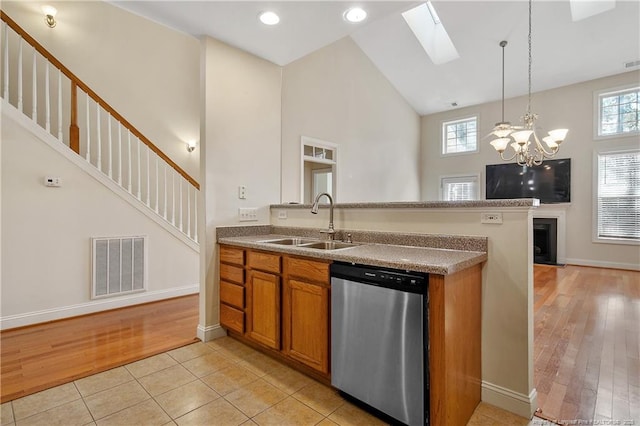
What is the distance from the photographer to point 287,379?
2203 millimetres

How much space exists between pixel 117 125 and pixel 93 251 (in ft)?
6.67

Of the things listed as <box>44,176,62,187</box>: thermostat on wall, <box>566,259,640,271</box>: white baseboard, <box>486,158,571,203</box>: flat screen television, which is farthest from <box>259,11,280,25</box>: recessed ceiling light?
<box>566,259,640,271</box>: white baseboard

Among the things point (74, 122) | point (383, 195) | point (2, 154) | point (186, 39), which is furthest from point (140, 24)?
point (383, 195)

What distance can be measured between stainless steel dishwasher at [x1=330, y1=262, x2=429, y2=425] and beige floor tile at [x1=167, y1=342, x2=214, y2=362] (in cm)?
124

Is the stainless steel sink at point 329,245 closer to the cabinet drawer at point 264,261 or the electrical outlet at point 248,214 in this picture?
the cabinet drawer at point 264,261

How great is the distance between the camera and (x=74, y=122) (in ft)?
12.0

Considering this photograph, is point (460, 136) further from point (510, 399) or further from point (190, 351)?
point (190, 351)

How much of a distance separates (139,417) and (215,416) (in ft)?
1.38

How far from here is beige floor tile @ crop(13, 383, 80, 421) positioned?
5.93 ft

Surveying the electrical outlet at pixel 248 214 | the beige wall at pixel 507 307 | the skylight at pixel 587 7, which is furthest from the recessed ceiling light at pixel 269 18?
the skylight at pixel 587 7

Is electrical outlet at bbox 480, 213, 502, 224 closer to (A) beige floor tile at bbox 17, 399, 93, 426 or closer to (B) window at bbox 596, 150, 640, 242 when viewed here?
(A) beige floor tile at bbox 17, 399, 93, 426

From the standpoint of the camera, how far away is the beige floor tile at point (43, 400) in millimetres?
1808

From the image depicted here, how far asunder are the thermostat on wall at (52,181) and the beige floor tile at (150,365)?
211 cm

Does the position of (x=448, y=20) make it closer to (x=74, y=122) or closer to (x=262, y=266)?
(x=262, y=266)
